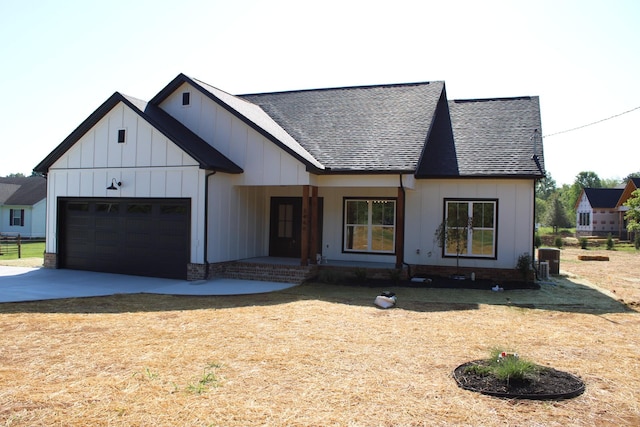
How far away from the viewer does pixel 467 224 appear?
49.1 feet

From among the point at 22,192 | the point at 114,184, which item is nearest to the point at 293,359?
the point at 114,184

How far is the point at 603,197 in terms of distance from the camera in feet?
167

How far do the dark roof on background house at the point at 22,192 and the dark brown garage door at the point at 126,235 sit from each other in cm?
2594

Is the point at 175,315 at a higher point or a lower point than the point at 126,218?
lower

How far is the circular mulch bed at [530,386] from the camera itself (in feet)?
17.3

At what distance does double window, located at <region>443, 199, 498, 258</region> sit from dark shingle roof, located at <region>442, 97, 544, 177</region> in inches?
42.8

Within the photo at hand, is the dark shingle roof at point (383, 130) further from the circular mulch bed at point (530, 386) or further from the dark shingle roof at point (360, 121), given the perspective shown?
the circular mulch bed at point (530, 386)

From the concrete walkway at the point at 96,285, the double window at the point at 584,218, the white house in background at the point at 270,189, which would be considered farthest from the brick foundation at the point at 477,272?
the double window at the point at 584,218

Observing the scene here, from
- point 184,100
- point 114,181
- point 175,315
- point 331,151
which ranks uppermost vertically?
point 184,100

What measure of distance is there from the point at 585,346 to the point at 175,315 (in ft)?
22.7

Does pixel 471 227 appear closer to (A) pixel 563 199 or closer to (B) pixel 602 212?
(B) pixel 602 212

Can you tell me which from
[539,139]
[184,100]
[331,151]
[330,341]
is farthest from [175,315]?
[539,139]

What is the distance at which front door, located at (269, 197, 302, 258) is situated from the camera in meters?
16.8

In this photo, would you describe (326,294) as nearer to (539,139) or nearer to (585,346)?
(585,346)
